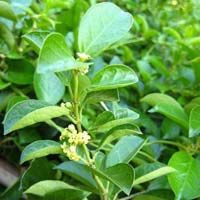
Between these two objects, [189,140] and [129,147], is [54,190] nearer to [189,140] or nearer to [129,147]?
[129,147]

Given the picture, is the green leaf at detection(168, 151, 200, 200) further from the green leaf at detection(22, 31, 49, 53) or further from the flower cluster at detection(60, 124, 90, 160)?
the green leaf at detection(22, 31, 49, 53)

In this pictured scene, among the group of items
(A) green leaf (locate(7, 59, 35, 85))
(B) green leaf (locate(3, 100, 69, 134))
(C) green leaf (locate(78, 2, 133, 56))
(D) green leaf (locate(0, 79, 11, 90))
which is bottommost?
(D) green leaf (locate(0, 79, 11, 90))

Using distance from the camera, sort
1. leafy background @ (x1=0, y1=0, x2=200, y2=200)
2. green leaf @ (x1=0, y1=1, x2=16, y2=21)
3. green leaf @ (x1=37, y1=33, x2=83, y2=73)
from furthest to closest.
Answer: green leaf @ (x1=0, y1=1, x2=16, y2=21), leafy background @ (x1=0, y1=0, x2=200, y2=200), green leaf @ (x1=37, y1=33, x2=83, y2=73)

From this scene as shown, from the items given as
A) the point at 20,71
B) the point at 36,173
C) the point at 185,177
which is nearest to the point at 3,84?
the point at 20,71

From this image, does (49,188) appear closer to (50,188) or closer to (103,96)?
(50,188)

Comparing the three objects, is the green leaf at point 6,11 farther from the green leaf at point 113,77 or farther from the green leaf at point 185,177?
the green leaf at point 185,177

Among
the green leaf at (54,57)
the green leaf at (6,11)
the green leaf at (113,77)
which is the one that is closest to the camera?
the green leaf at (54,57)

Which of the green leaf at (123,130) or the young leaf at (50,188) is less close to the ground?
the green leaf at (123,130)

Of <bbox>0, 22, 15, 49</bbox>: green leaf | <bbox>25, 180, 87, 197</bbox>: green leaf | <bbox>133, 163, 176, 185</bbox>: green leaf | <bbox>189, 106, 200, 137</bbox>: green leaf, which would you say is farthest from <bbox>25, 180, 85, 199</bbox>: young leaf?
<bbox>0, 22, 15, 49</bbox>: green leaf

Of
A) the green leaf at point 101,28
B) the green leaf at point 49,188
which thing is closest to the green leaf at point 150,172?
the green leaf at point 49,188
